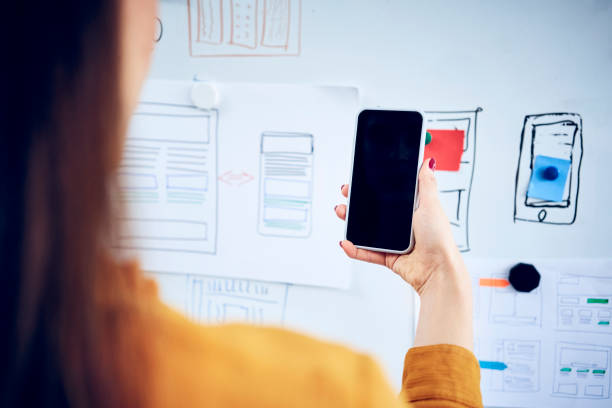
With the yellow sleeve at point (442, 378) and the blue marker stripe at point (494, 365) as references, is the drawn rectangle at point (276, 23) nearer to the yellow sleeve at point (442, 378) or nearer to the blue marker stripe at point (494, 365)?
the yellow sleeve at point (442, 378)

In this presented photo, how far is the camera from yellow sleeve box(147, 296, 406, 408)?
0.68 ft

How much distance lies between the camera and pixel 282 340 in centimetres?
24

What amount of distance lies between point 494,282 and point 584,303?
0.14 meters

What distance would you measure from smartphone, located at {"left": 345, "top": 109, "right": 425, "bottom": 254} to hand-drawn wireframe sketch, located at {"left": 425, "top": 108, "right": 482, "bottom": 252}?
0.08 meters

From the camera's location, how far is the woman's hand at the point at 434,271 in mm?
392

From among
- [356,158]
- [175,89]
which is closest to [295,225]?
[356,158]

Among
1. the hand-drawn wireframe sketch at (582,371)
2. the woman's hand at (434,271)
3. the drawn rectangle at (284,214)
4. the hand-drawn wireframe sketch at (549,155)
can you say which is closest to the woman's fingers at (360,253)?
the woman's hand at (434,271)

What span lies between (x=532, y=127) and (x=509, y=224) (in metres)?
0.14

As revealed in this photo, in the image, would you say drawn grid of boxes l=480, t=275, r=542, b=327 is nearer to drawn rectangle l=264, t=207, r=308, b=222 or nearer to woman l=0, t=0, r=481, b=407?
drawn rectangle l=264, t=207, r=308, b=222

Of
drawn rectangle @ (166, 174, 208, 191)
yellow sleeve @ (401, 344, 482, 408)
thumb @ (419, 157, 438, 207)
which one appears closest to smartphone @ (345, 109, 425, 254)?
thumb @ (419, 157, 438, 207)

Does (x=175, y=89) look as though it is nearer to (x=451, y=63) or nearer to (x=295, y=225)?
(x=295, y=225)

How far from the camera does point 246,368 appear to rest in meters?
0.22

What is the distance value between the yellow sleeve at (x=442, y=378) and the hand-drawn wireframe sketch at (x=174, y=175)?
0.37 metres

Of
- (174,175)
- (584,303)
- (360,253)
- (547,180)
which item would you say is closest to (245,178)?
(174,175)
